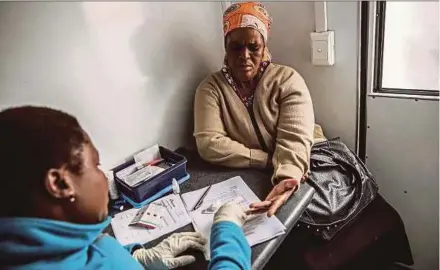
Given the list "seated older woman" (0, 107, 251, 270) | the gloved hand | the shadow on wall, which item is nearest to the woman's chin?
the shadow on wall

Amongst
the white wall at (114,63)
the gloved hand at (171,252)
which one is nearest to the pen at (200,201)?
the gloved hand at (171,252)

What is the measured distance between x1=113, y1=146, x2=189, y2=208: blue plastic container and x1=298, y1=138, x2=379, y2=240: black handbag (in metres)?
0.43

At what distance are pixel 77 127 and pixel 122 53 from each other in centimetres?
70

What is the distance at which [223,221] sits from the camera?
1000 millimetres

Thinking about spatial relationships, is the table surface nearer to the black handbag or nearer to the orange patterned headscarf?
the black handbag

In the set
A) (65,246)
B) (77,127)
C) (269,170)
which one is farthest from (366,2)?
(65,246)

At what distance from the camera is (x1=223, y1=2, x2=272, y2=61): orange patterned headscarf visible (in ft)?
4.67

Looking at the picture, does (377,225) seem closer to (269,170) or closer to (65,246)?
(269,170)

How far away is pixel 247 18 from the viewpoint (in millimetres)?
1427

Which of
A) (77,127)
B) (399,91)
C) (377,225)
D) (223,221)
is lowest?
(377,225)

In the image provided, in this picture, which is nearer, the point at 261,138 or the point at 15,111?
the point at 15,111

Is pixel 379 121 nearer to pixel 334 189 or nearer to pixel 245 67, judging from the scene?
pixel 334 189

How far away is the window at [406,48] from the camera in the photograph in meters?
1.44

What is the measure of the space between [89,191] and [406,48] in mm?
1268
